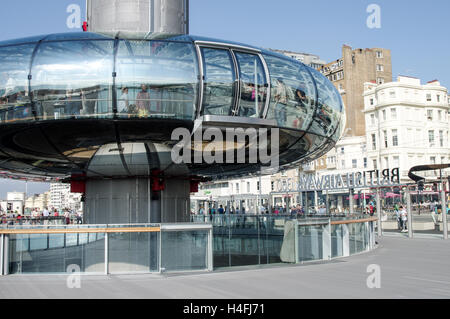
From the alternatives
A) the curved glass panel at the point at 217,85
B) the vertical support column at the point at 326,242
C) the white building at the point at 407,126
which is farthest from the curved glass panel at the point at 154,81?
the white building at the point at 407,126

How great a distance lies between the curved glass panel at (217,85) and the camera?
1078 centimetres

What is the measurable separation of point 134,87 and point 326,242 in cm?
707

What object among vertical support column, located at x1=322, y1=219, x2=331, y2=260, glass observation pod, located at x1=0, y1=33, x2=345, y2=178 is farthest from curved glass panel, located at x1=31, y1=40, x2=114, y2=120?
vertical support column, located at x1=322, y1=219, x2=331, y2=260

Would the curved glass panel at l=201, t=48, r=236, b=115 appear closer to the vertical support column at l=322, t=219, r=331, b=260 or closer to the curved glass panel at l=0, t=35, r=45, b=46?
the curved glass panel at l=0, t=35, r=45, b=46

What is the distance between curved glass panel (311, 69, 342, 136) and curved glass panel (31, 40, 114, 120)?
562 cm

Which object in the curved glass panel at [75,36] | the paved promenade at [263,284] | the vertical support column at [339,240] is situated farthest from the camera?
the vertical support column at [339,240]

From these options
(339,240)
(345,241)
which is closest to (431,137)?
(345,241)

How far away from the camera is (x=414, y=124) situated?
6197cm

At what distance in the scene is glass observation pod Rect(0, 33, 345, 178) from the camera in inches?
412

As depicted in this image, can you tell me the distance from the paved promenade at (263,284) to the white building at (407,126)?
51.1 metres

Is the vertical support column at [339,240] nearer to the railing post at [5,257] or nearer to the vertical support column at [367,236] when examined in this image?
the vertical support column at [367,236]

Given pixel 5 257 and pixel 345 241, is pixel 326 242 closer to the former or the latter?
pixel 345 241
